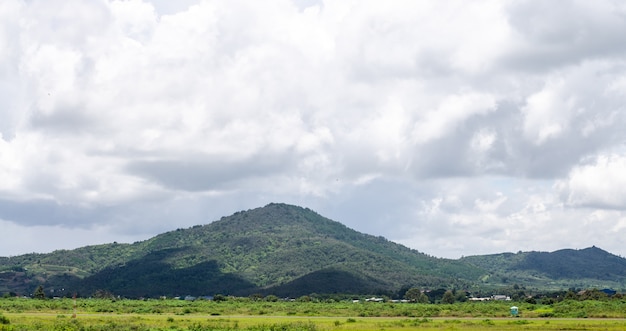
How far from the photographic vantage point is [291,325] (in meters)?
85.8

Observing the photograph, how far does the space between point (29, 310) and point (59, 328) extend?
203 feet

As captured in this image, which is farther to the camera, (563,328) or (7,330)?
(563,328)

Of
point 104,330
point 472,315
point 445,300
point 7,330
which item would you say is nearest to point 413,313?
point 472,315

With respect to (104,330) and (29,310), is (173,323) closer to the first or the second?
(104,330)

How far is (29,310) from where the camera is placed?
135 m

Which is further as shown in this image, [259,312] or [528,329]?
[259,312]

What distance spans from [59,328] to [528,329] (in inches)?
2021

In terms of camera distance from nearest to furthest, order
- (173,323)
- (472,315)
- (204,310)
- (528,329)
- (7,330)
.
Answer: (7,330) < (528,329) < (173,323) < (472,315) < (204,310)

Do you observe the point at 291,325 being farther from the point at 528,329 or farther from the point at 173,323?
the point at 528,329

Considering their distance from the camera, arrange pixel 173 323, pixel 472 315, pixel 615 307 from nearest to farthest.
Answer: pixel 173 323, pixel 472 315, pixel 615 307

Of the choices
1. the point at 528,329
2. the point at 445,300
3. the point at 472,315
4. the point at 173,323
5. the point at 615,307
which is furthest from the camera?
the point at 445,300

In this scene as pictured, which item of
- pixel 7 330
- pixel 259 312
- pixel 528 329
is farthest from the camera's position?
pixel 259 312

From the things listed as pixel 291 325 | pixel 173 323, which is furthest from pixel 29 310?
pixel 291 325

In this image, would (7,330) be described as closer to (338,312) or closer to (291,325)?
(291,325)
